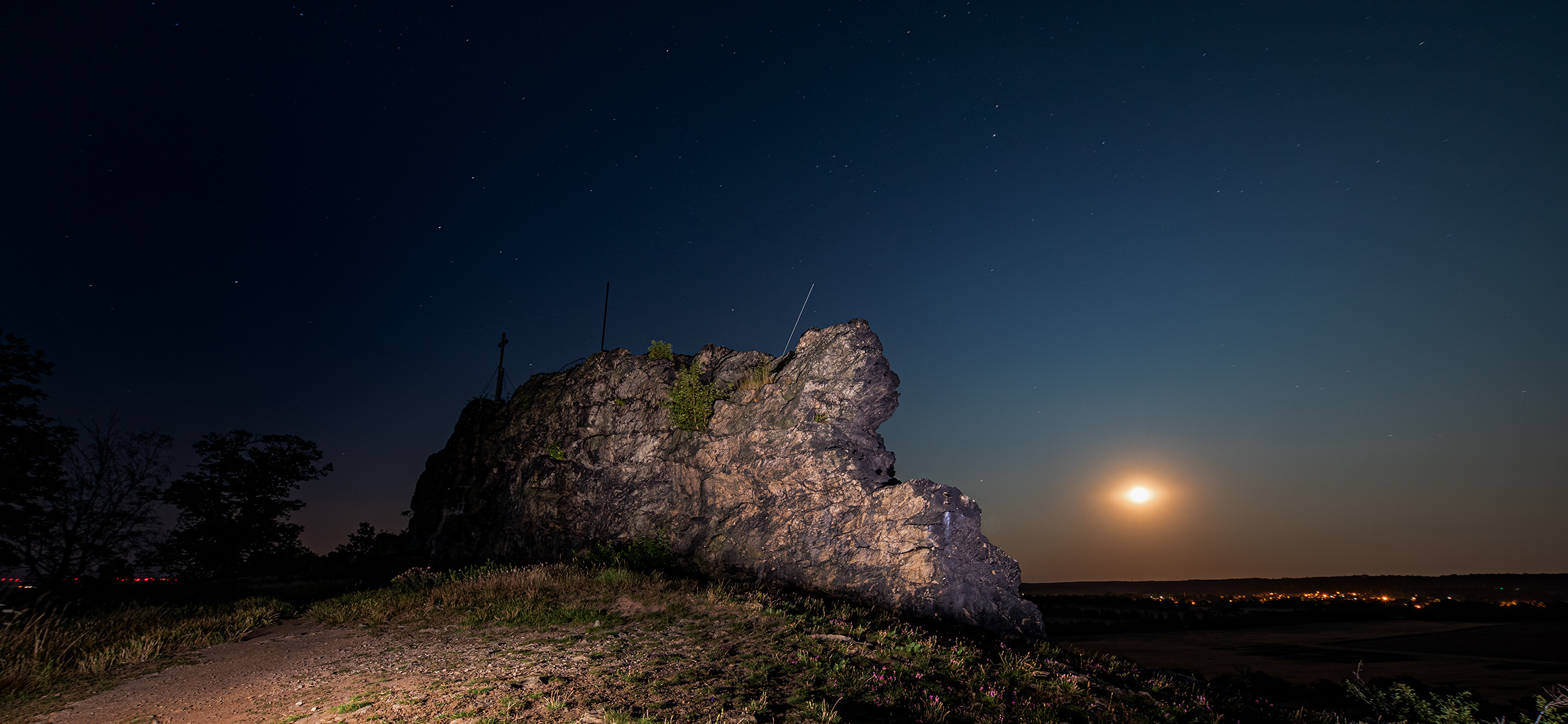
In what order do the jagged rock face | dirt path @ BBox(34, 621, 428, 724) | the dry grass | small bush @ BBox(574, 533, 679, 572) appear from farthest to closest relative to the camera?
small bush @ BBox(574, 533, 679, 572)
the jagged rock face
dirt path @ BBox(34, 621, 428, 724)
the dry grass

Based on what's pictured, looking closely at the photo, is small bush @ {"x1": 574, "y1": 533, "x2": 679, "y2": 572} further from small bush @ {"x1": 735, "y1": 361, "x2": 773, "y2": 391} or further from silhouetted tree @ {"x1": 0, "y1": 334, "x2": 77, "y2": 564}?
silhouetted tree @ {"x1": 0, "y1": 334, "x2": 77, "y2": 564}

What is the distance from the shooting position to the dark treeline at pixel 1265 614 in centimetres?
6112

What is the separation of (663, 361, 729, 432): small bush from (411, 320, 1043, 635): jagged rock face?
342 millimetres

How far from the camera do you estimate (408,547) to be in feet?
98.6

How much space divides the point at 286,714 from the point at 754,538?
11679 mm

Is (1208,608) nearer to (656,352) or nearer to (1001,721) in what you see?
(656,352)

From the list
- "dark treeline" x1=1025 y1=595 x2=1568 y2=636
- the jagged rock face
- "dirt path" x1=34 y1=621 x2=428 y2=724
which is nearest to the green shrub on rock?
the jagged rock face

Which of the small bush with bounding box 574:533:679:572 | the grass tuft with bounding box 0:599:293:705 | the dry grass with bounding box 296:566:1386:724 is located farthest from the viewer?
the small bush with bounding box 574:533:679:572

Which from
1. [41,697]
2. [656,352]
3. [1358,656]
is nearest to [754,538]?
[656,352]

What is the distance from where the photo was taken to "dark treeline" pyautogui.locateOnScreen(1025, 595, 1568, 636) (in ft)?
201

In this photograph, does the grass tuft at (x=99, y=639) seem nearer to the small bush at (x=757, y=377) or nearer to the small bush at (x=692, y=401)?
the small bush at (x=692, y=401)

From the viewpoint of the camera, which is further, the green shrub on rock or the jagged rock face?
the green shrub on rock

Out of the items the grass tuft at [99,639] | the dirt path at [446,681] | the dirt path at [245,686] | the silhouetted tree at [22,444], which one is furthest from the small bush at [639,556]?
the silhouetted tree at [22,444]

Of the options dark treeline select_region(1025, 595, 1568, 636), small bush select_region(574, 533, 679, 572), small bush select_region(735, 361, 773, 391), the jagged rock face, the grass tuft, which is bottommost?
dark treeline select_region(1025, 595, 1568, 636)
